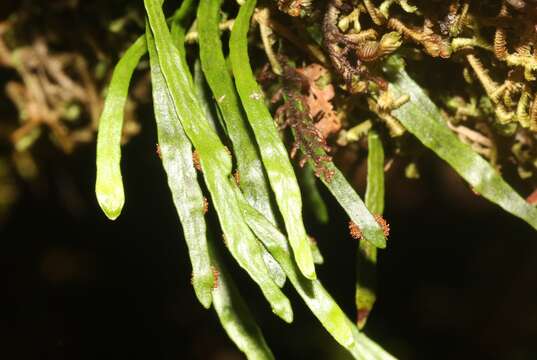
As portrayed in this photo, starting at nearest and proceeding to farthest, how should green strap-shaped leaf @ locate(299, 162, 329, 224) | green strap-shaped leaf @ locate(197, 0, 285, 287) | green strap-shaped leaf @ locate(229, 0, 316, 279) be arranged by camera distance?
green strap-shaped leaf @ locate(229, 0, 316, 279) < green strap-shaped leaf @ locate(197, 0, 285, 287) < green strap-shaped leaf @ locate(299, 162, 329, 224)

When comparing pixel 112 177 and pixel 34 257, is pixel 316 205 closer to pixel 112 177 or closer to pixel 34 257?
pixel 112 177

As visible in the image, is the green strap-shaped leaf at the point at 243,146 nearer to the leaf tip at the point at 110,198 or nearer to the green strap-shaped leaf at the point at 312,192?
the leaf tip at the point at 110,198

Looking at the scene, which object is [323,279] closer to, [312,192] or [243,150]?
[312,192]

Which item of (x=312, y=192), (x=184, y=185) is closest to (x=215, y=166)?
(x=184, y=185)

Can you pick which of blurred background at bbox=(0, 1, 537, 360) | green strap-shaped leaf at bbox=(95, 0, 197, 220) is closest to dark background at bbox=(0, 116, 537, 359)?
blurred background at bbox=(0, 1, 537, 360)

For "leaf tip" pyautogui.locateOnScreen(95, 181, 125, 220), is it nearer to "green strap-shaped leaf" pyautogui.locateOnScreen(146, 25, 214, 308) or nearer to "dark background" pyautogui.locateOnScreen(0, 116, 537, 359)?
"green strap-shaped leaf" pyautogui.locateOnScreen(146, 25, 214, 308)

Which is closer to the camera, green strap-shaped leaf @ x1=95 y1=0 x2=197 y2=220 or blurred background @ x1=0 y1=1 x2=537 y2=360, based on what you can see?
green strap-shaped leaf @ x1=95 y1=0 x2=197 y2=220

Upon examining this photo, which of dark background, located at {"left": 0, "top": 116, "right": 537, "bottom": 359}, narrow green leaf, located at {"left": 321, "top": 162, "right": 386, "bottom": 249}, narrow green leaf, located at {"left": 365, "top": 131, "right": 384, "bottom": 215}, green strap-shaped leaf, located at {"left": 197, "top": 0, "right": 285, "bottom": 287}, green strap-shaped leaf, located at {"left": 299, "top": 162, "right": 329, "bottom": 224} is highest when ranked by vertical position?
green strap-shaped leaf, located at {"left": 197, "top": 0, "right": 285, "bottom": 287}
